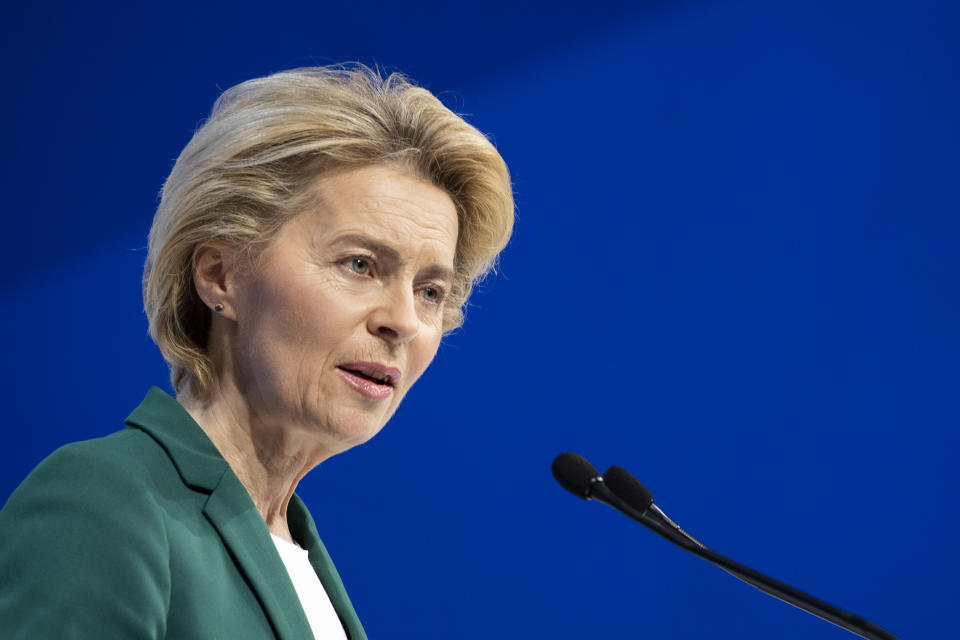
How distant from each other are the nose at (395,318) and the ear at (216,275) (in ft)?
0.55

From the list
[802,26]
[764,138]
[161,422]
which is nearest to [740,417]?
[764,138]

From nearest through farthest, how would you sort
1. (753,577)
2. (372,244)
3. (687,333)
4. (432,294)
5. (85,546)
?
(85,546)
(753,577)
(372,244)
(432,294)
(687,333)

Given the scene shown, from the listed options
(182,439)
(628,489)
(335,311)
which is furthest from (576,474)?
(182,439)

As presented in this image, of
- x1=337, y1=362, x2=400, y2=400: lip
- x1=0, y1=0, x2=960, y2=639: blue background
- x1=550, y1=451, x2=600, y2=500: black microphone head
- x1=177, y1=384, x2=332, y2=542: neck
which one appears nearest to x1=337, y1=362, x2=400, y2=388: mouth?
x1=337, y1=362, x2=400, y2=400: lip

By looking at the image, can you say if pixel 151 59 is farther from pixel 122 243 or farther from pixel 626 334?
pixel 626 334

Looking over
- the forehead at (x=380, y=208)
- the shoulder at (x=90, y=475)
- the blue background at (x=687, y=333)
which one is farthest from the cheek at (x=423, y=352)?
the blue background at (x=687, y=333)

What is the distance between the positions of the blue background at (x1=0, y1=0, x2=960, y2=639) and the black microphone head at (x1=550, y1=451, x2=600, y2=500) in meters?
0.92

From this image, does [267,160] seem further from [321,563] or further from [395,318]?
[321,563]

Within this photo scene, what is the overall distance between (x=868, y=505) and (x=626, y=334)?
0.61 meters

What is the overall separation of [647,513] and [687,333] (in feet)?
3.49

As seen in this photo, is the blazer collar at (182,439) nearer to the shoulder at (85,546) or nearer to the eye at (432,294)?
the shoulder at (85,546)

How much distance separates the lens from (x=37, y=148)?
1824mm

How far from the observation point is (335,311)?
110 cm

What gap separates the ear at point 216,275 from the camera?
1.15 m
